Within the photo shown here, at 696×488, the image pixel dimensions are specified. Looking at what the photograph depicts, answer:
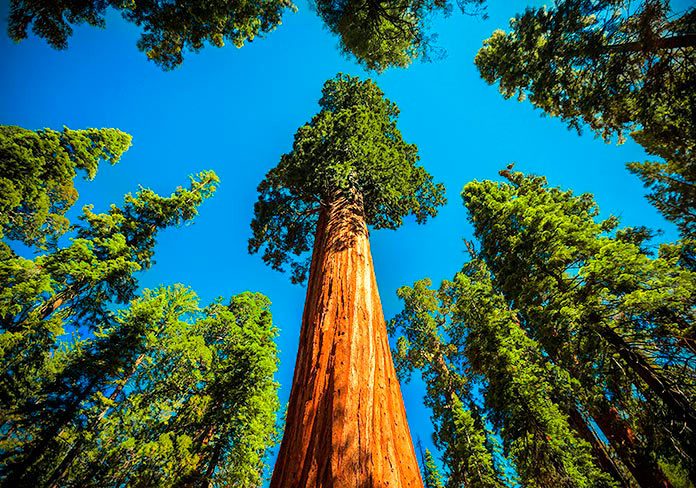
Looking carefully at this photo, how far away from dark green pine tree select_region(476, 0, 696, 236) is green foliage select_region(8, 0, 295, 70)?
17.3ft

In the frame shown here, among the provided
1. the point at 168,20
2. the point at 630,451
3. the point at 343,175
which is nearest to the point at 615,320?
the point at 630,451

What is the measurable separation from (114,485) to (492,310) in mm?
13284

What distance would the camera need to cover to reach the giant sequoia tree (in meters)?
1.60

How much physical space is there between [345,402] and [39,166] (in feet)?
45.3

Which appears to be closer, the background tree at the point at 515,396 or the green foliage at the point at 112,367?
the background tree at the point at 515,396

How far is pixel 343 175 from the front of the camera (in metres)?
5.45

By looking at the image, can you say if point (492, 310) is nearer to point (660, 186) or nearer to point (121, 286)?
point (660, 186)

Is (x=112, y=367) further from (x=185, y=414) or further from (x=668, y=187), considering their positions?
(x=668, y=187)

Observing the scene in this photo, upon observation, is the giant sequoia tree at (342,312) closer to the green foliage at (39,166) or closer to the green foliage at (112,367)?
the green foliage at (112,367)

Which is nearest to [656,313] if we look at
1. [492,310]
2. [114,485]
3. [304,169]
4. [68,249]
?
[492,310]

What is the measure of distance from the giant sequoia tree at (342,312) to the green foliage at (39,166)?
8.70 m

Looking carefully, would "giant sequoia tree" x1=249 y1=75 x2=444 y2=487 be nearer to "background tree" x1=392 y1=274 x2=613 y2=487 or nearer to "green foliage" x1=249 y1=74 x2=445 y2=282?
"green foliage" x1=249 y1=74 x2=445 y2=282

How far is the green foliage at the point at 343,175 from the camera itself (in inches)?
231

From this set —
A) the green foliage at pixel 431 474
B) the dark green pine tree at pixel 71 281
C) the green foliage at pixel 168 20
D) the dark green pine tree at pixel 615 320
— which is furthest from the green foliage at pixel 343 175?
the green foliage at pixel 431 474
